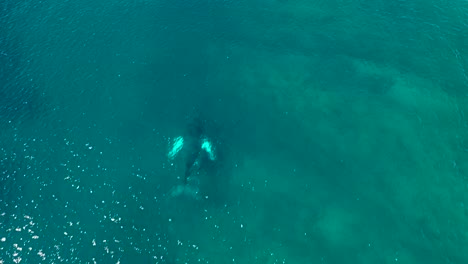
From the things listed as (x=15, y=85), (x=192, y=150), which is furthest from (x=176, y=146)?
(x=15, y=85)

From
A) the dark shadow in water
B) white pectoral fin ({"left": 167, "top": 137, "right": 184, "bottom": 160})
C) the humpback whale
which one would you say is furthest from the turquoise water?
the humpback whale

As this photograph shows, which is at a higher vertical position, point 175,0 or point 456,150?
point 175,0

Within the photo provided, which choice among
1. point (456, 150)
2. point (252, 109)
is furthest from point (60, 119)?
point (456, 150)

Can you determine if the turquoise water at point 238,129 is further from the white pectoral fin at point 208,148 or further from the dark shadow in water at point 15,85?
the white pectoral fin at point 208,148

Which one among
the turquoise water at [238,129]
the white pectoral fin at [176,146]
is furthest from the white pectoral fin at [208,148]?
the white pectoral fin at [176,146]

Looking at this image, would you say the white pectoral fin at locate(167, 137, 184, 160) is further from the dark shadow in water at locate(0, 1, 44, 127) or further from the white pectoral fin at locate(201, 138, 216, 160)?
the dark shadow in water at locate(0, 1, 44, 127)

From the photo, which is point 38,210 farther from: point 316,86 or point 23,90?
point 316,86

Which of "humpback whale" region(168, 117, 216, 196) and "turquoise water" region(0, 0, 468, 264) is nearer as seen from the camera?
"turquoise water" region(0, 0, 468, 264)
